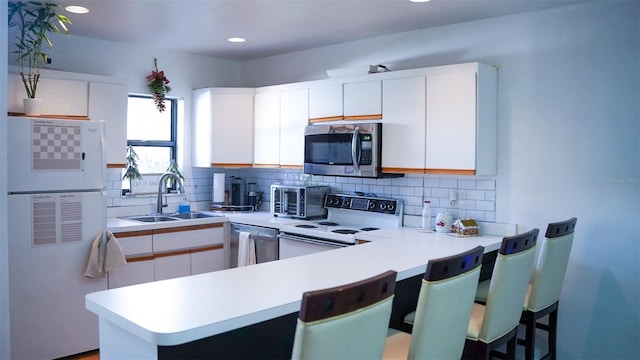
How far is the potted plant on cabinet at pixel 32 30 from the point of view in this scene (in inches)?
135

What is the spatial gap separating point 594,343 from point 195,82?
4023mm

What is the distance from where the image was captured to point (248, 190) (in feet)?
17.3

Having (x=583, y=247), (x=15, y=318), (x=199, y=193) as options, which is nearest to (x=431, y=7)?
(x=583, y=247)

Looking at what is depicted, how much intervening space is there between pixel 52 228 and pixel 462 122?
2827 millimetres

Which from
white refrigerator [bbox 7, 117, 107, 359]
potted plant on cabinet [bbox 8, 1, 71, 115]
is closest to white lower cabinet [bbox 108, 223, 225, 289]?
white refrigerator [bbox 7, 117, 107, 359]

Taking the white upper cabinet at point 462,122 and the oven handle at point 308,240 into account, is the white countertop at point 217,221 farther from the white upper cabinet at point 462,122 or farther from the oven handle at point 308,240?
the white upper cabinet at point 462,122

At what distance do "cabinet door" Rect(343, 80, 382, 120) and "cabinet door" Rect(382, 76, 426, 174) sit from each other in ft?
0.21

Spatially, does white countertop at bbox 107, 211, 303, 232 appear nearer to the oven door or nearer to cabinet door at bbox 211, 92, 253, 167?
the oven door

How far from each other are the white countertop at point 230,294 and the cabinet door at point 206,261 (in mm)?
1956

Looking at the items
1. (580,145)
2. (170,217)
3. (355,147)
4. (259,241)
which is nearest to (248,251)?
(259,241)

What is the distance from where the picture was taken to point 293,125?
15.1 feet

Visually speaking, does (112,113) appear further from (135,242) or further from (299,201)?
(299,201)

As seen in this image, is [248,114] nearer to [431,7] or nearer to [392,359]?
[431,7]

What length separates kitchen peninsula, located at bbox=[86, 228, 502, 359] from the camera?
5.56 feet
